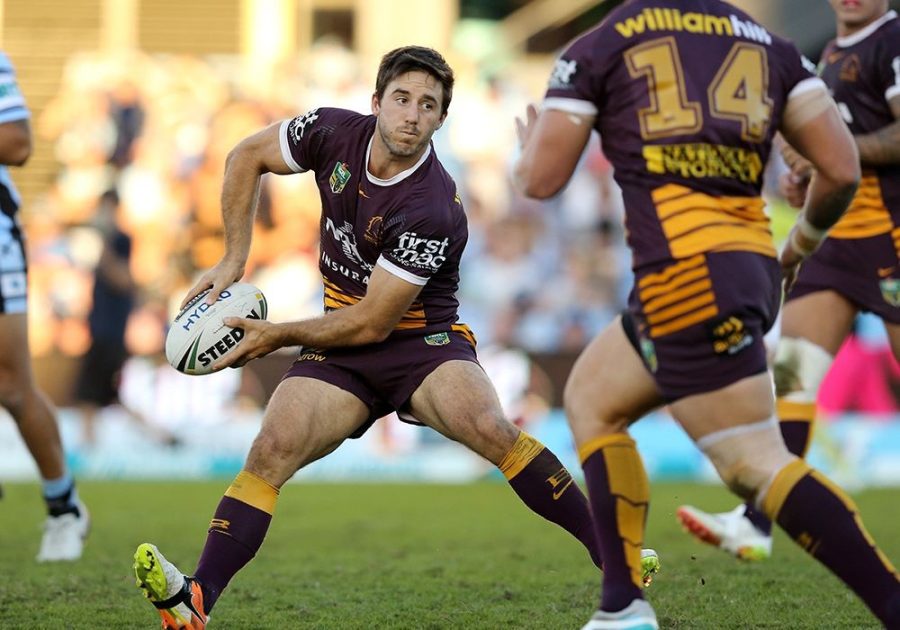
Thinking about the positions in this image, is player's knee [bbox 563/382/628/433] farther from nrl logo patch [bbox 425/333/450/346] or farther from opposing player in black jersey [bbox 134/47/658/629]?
nrl logo patch [bbox 425/333/450/346]

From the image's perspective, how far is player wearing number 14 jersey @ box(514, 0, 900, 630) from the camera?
12.9ft

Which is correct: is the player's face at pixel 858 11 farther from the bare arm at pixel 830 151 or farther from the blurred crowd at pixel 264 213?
the blurred crowd at pixel 264 213

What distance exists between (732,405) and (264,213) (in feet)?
40.6

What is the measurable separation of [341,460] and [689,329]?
10762 millimetres

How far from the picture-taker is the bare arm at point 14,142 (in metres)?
6.49

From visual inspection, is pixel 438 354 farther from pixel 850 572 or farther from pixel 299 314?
pixel 299 314

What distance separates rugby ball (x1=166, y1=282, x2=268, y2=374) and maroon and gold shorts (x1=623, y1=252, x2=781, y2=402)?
5.85 ft

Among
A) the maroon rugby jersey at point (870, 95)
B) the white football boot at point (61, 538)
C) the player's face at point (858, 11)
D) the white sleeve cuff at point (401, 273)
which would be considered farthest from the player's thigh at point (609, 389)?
the white football boot at point (61, 538)

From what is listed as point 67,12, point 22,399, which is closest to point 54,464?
point 22,399

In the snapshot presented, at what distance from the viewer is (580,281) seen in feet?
50.3

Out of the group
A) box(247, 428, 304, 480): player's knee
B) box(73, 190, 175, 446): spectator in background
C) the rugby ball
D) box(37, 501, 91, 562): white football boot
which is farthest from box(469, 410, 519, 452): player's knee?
box(73, 190, 175, 446): spectator in background

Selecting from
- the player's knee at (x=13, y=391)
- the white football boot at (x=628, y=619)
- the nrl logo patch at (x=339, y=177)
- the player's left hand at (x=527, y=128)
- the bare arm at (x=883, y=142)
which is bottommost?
the player's knee at (x=13, y=391)

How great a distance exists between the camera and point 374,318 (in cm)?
520

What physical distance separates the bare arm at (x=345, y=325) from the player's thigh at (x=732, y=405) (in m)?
1.53
